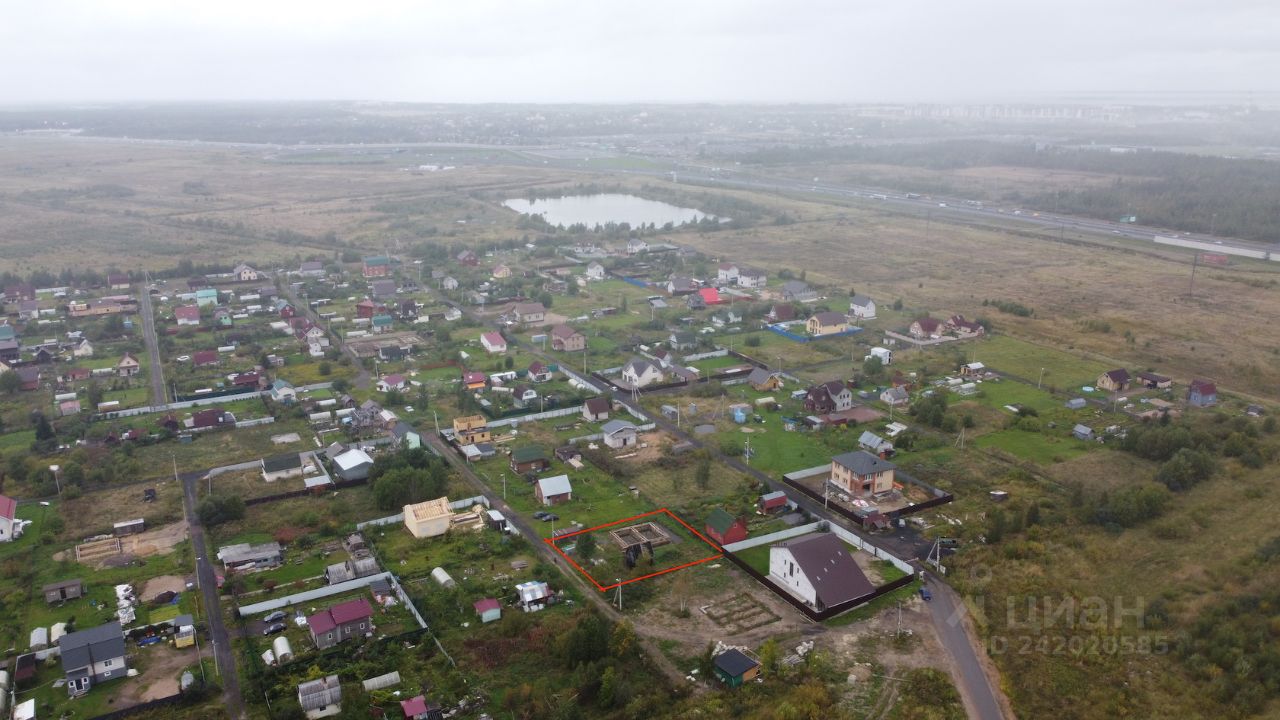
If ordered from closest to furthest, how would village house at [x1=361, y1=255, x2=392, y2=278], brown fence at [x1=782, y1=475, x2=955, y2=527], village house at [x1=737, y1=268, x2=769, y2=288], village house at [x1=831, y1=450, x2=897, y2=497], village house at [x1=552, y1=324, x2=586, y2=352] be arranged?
1. brown fence at [x1=782, y1=475, x2=955, y2=527]
2. village house at [x1=831, y1=450, x2=897, y2=497]
3. village house at [x1=552, y1=324, x2=586, y2=352]
4. village house at [x1=737, y1=268, x2=769, y2=288]
5. village house at [x1=361, y1=255, x2=392, y2=278]

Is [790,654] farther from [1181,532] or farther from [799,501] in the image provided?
[1181,532]

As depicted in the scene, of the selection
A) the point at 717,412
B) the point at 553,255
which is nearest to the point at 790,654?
the point at 717,412

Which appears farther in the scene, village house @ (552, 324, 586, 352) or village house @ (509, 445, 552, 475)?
village house @ (552, 324, 586, 352)

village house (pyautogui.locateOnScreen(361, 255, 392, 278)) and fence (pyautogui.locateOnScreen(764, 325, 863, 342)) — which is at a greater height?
village house (pyautogui.locateOnScreen(361, 255, 392, 278))

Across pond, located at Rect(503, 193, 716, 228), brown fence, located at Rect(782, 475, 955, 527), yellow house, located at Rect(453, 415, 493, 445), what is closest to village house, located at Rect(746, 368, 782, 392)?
brown fence, located at Rect(782, 475, 955, 527)

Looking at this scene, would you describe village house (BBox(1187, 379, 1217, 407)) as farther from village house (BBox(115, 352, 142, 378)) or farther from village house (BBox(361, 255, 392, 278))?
village house (BBox(361, 255, 392, 278))

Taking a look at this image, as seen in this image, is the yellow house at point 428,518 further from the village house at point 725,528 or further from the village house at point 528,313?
the village house at point 528,313
